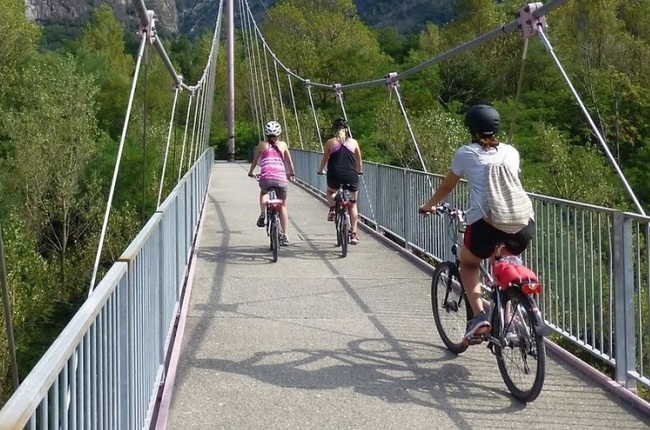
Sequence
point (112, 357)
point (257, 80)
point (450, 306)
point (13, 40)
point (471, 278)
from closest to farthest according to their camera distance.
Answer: point (112, 357) → point (471, 278) → point (450, 306) → point (13, 40) → point (257, 80)

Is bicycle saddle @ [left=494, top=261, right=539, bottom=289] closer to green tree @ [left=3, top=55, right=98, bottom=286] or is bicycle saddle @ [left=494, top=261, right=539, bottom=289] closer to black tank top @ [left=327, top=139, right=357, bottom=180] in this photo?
black tank top @ [left=327, top=139, right=357, bottom=180]

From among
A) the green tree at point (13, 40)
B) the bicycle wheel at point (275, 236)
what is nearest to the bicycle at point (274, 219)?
the bicycle wheel at point (275, 236)

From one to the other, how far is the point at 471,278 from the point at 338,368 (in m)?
0.89

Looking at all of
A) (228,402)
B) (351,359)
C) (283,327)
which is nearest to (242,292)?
(283,327)

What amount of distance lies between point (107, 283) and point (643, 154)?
109 feet

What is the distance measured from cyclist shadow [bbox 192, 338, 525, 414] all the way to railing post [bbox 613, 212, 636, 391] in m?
0.60

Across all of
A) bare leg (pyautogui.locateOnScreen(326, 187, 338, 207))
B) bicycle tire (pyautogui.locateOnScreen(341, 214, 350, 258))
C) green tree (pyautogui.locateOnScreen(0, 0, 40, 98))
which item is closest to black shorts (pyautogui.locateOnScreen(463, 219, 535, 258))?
bicycle tire (pyautogui.locateOnScreen(341, 214, 350, 258))

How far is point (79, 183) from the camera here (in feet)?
131

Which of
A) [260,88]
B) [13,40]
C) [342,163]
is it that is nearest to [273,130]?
[342,163]

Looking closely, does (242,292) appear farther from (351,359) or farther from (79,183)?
(79,183)

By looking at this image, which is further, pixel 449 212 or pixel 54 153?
pixel 54 153

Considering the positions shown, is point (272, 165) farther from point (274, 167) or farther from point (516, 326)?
point (516, 326)

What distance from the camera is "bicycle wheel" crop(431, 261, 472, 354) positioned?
519 centimetres

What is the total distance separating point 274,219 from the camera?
9.27m
